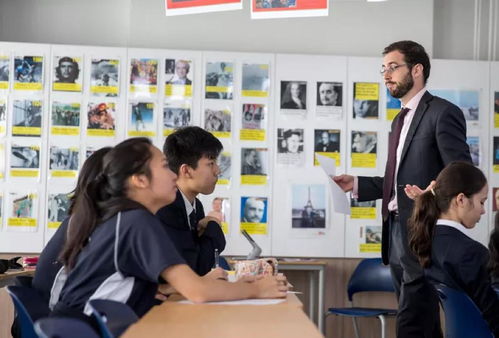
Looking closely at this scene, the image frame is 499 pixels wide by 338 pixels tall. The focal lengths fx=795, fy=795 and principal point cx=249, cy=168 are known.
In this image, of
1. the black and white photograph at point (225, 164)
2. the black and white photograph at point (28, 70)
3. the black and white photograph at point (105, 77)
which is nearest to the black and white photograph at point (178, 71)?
the black and white photograph at point (105, 77)

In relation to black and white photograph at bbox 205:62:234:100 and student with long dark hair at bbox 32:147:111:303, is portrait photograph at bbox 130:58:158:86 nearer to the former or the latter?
black and white photograph at bbox 205:62:234:100

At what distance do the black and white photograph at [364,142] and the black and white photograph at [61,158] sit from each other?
2.04 metres

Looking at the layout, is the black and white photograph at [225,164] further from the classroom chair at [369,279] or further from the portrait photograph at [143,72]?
the classroom chair at [369,279]

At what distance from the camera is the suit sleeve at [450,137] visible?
3332 mm

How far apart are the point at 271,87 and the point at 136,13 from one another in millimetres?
1173

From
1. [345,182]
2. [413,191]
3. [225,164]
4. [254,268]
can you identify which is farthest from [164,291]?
[225,164]

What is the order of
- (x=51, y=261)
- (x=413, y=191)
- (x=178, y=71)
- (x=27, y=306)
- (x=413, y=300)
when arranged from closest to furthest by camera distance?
(x=27, y=306) → (x=51, y=261) → (x=413, y=191) → (x=413, y=300) → (x=178, y=71)

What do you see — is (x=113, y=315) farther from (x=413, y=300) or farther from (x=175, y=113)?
(x=175, y=113)

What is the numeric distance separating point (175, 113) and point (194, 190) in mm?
2758

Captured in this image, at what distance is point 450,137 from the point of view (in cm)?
336

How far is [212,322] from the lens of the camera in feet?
5.75

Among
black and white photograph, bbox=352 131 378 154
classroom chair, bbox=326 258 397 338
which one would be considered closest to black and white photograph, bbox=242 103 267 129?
black and white photograph, bbox=352 131 378 154

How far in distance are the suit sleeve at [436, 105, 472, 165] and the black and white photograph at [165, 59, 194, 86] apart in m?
2.77
